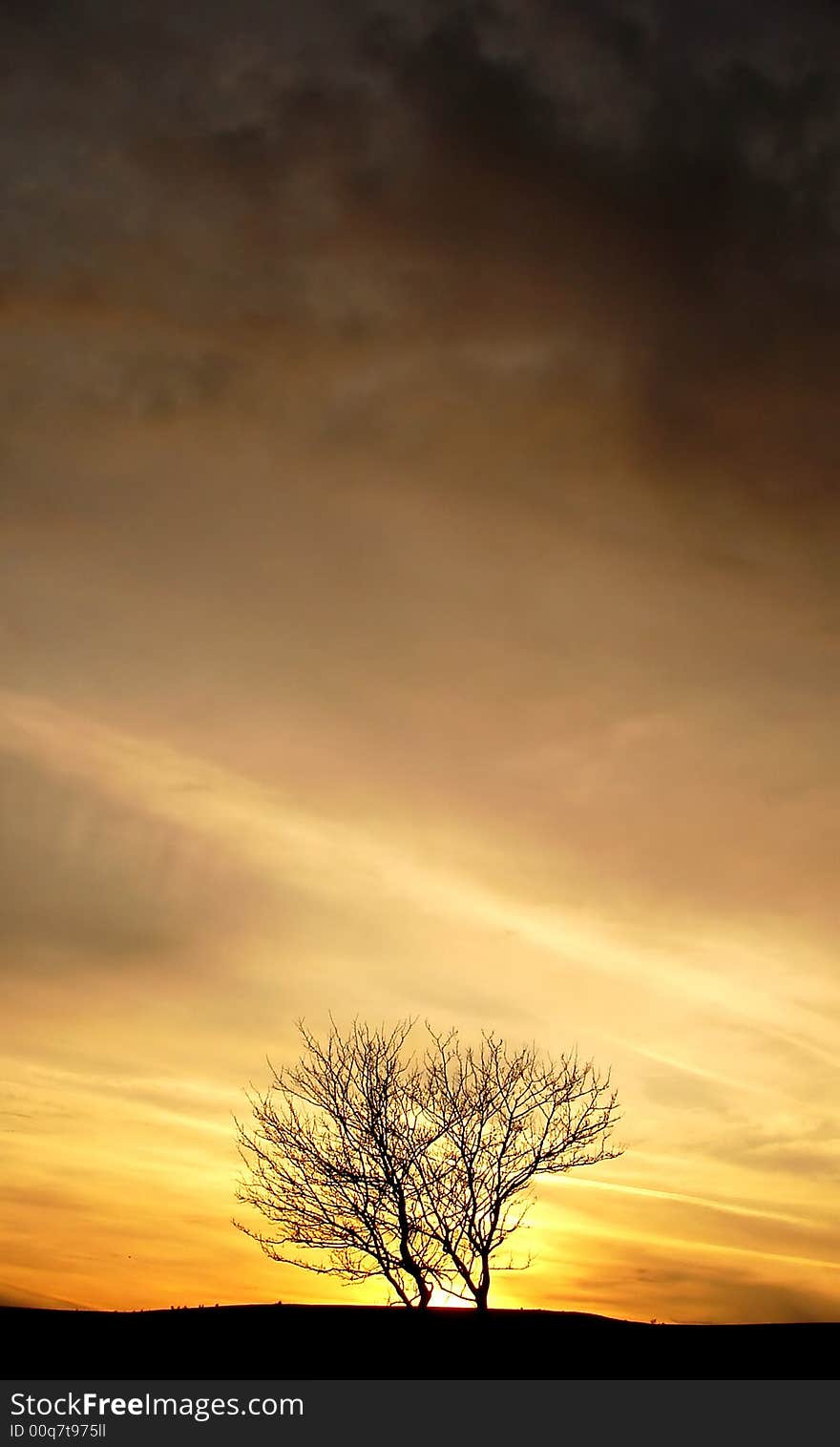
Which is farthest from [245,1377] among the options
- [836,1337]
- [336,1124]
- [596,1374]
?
[336,1124]

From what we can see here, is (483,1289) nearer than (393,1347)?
No

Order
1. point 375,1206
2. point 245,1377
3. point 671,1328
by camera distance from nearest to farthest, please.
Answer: point 245,1377 < point 671,1328 < point 375,1206

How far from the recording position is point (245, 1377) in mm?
18562

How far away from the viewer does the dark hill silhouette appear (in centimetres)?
1914

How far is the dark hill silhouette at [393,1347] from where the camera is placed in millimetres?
19141

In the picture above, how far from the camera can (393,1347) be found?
67.4 feet

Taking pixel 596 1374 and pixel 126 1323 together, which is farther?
pixel 126 1323

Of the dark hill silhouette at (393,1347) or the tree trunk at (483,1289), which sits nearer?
the dark hill silhouette at (393,1347)

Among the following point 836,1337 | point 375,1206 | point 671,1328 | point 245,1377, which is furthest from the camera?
point 375,1206

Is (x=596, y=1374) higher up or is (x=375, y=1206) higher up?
(x=375, y=1206)

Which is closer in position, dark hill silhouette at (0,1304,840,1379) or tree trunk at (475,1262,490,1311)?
dark hill silhouette at (0,1304,840,1379)
